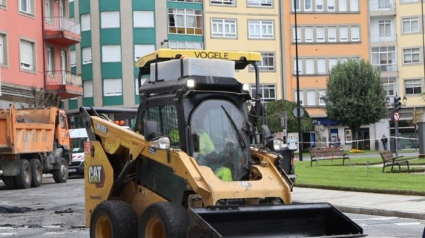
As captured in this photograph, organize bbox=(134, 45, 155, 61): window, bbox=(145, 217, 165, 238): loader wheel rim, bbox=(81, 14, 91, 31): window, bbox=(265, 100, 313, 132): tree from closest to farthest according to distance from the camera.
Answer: bbox=(145, 217, 165, 238): loader wheel rim → bbox=(265, 100, 313, 132): tree → bbox=(134, 45, 155, 61): window → bbox=(81, 14, 91, 31): window

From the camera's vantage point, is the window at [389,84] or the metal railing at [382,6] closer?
the window at [389,84]

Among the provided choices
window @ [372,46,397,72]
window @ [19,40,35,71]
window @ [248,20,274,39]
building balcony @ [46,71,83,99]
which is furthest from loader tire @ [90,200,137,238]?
window @ [372,46,397,72]

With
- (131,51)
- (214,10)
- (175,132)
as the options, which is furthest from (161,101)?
(214,10)

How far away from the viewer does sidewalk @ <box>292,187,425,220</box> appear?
17625 millimetres

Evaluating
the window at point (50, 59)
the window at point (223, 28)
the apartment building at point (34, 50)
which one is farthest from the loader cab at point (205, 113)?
the window at point (223, 28)

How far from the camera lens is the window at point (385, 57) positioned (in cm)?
7694

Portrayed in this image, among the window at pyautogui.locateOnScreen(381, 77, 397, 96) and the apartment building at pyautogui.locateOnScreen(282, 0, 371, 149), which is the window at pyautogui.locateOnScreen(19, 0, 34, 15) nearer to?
the apartment building at pyautogui.locateOnScreen(282, 0, 371, 149)

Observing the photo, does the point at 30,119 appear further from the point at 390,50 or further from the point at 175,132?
the point at 390,50

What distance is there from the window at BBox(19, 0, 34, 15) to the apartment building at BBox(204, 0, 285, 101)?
87.4 ft

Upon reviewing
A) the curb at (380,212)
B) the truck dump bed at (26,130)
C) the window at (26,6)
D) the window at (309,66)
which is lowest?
the curb at (380,212)

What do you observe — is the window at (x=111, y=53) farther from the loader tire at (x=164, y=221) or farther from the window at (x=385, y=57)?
the loader tire at (x=164, y=221)

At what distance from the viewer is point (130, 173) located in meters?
11.2

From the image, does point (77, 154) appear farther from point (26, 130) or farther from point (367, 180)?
point (367, 180)

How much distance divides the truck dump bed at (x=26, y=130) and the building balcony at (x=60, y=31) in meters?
15.1
